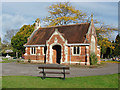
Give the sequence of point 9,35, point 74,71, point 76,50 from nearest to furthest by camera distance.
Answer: point 74,71 → point 76,50 → point 9,35

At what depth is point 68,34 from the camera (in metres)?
30.3

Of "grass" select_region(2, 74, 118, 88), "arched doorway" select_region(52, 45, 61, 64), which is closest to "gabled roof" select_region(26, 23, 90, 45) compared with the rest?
"arched doorway" select_region(52, 45, 61, 64)

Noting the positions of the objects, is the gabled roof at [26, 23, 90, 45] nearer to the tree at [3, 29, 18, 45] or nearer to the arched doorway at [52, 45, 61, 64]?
the arched doorway at [52, 45, 61, 64]

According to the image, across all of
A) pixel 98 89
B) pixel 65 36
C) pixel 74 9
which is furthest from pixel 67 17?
pixel 98 89

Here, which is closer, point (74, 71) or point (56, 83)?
point (56, 83)

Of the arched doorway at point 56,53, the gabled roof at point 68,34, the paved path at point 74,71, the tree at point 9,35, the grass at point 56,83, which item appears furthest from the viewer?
the tree at point 9,35

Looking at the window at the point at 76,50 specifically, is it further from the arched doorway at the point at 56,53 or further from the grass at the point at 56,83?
the grass at the point at 56,83

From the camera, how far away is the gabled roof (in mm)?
28547

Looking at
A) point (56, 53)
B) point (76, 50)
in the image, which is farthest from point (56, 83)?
point (56, 53)

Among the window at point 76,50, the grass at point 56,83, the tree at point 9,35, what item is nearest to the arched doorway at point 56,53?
the window at point 76,50

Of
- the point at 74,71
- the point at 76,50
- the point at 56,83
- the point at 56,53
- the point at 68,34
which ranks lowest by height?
the point at 74,71

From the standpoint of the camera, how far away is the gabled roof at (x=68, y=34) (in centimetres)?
2855

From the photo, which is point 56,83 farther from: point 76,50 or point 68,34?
point 68,34

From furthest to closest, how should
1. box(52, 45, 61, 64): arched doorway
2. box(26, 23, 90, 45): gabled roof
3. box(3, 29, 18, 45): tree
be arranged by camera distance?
box(3, 29, 18, 45): tree, box(52, 45, 61, 64): arched doorway, box(26, 23, 90, 45): gabled roof
